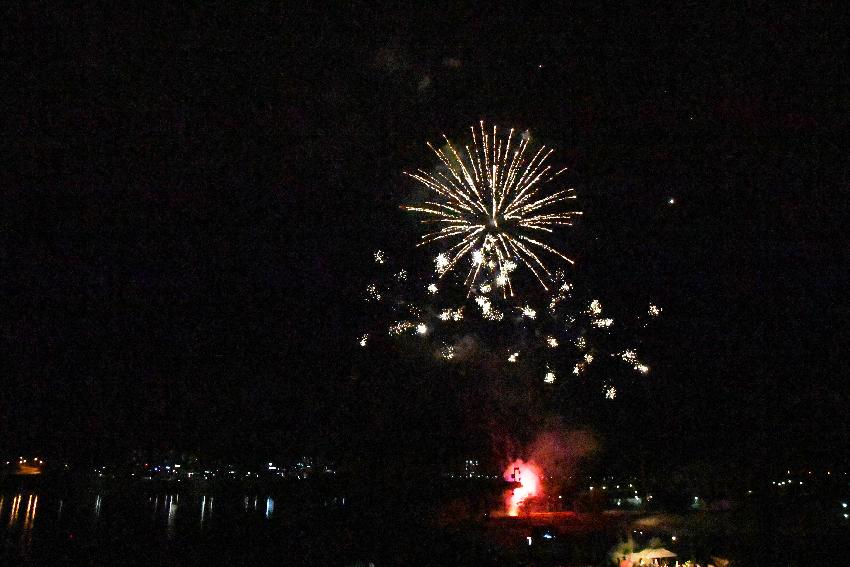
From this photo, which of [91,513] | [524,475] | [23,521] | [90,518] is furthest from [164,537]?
[524,475]

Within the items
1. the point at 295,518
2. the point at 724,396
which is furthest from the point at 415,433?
the point at 724,396

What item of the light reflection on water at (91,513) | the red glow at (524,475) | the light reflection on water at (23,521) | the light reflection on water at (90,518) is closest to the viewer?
the light reflection on water at (23,521)

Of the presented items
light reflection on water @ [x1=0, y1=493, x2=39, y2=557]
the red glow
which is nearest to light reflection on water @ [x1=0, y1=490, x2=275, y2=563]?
light reflection on water @ [x1=0, y1=493, x2=39, y2=557]

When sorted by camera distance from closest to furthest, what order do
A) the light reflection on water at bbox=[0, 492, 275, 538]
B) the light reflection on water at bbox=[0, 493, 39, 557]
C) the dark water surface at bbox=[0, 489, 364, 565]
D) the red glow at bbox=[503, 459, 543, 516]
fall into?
the dark water surface at bbox=[0, 489, 364, 565], the light reflection on water at bbox=[0, 493, 39, 557], the light reflection on water at bbox=[0, 492, 275, 538], the red glow at bbox=[503, 459, 543, 516]

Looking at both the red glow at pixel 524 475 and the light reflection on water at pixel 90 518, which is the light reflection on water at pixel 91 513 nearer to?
the light reflection on water at pixel 90 518

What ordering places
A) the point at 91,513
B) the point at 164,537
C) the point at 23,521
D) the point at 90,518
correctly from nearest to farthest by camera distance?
the point at 164,537, the point at 23,521, the point at 90,518, the point at 91,513

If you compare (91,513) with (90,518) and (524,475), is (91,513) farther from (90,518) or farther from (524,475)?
(524,475)

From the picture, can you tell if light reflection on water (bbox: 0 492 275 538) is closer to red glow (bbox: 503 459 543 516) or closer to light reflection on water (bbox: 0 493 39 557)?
light reflection on water (bbox: 0 493 39 557)

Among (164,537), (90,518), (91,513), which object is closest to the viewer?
(164,537)

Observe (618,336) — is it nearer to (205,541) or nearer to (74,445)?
(205,541)

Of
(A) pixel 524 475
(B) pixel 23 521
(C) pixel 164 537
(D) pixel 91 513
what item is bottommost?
(C) pixel 164 537

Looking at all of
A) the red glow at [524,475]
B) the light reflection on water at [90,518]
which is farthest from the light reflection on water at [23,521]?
the red glow at [524,475]
